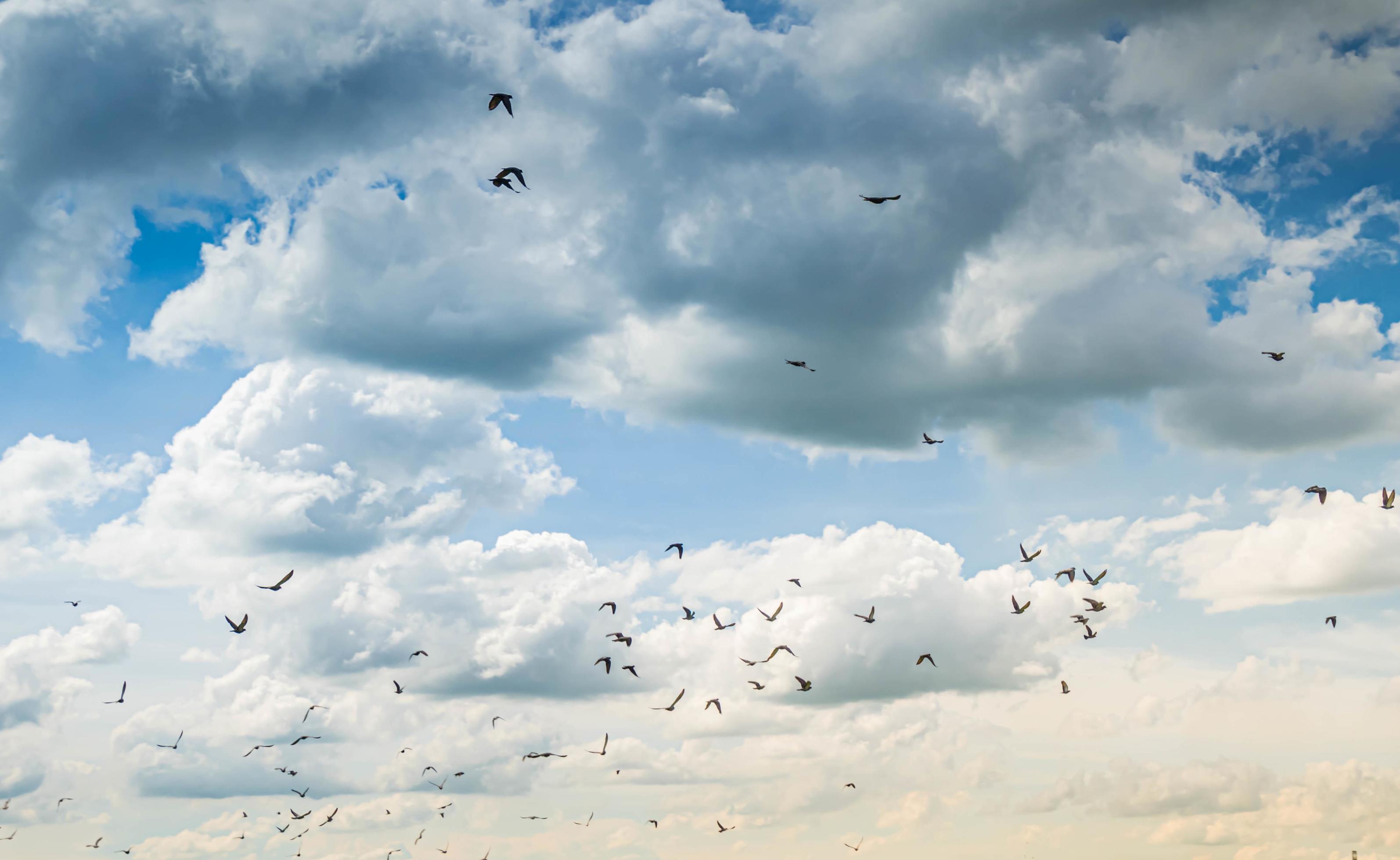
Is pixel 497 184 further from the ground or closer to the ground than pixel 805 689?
further from the ground

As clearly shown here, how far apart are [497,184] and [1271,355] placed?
7070cm

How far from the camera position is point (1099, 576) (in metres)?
124

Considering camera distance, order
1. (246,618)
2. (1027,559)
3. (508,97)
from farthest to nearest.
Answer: (1027,559)
(246,618)
(508,97)

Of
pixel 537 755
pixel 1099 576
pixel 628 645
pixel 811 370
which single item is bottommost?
pixel 537 755

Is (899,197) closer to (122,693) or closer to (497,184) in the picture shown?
(497,184)

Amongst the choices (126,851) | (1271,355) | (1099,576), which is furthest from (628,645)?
(126,851)

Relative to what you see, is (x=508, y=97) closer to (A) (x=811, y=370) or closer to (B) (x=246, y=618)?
(A) (x=811, y=370)

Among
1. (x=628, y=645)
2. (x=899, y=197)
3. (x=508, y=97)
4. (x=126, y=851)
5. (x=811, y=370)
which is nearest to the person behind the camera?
(x=508, y=97)

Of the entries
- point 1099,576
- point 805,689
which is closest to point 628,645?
point 805,689

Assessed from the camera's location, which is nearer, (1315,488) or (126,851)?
(1315,488)

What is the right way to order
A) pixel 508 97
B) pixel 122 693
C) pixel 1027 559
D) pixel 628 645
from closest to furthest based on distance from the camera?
pixel 508 97 < pixel 1027 559 < pixel 628 645 < pixel 122 693

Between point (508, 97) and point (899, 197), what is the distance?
2588cm

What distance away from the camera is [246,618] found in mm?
102688

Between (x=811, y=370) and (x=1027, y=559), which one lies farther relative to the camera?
(x=1027, y=559)
